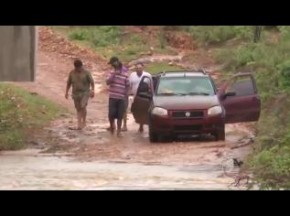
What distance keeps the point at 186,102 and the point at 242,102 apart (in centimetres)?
163

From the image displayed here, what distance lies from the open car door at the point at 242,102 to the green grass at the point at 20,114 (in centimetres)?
451

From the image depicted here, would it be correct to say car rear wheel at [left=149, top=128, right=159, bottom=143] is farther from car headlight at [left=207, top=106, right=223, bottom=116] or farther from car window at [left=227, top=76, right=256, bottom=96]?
car window at [left=227, top=76, right=256, bottom=96]

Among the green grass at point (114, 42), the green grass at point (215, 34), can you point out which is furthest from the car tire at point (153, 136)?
the green grass at point (215, 34)

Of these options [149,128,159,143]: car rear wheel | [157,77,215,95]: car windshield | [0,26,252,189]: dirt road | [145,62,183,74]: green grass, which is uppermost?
[145,62,183,74]: green grass

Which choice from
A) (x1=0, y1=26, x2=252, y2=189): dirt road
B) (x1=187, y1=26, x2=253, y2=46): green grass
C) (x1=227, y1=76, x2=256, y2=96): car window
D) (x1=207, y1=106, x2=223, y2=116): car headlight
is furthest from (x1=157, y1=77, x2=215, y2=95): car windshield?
(x1=187, y1=26, x2=253, y2=46): green grass

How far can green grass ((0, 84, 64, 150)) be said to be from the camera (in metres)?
19.0

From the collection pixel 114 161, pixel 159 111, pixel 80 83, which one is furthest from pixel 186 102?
pixel 80 83

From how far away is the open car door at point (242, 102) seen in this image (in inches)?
738

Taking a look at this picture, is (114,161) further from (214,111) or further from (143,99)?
(143,99)

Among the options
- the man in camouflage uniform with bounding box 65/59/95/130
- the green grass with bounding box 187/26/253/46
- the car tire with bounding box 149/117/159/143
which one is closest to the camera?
the car tire with bounding box 149/117/159/143

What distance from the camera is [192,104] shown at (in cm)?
1775

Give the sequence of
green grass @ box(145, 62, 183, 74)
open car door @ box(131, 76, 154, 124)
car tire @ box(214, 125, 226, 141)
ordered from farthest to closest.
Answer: green grass @ box(145, 62, 183, 74), open car door @ box(131, 76, 154, 124), car tire @ box(214, 125, 226, 141)

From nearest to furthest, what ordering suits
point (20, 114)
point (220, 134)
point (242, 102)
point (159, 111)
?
1. point (159, 111)
2. point (220, 134)
3. point (242, 102)
4. point (20, 114)
